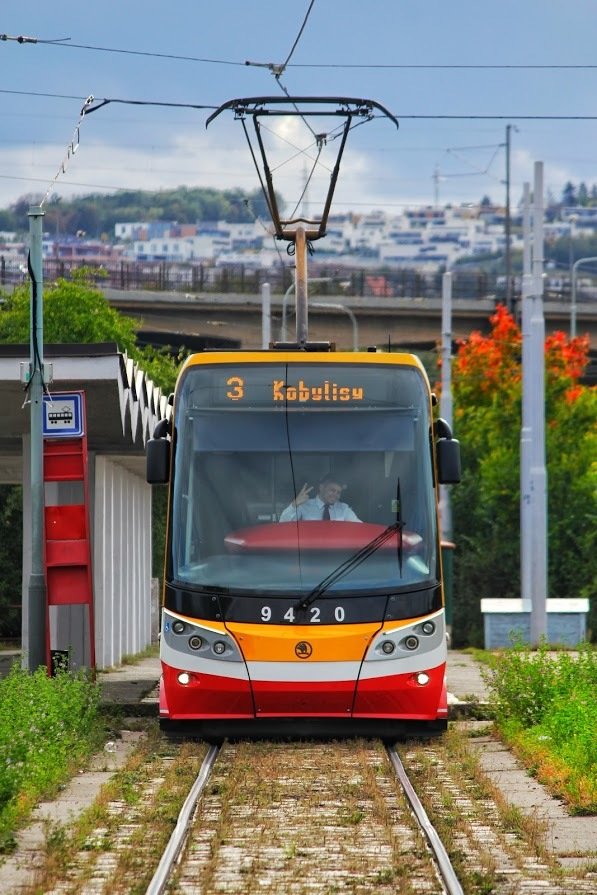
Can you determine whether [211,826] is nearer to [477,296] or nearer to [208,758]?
[208,758]

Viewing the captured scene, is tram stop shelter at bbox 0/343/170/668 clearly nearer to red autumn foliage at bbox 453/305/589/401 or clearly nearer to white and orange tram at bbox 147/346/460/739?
white and orange tram at bbox 147/346/460/739

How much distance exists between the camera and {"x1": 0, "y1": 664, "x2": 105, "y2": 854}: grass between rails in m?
10.8

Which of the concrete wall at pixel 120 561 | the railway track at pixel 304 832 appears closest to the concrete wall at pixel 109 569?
the concrete wall at pixel 120 561

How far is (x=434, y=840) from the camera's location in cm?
961

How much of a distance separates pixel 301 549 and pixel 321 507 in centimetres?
44

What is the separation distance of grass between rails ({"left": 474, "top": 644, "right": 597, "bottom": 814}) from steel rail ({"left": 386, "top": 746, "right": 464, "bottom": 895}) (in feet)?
3.10

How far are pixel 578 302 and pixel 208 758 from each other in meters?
69.5

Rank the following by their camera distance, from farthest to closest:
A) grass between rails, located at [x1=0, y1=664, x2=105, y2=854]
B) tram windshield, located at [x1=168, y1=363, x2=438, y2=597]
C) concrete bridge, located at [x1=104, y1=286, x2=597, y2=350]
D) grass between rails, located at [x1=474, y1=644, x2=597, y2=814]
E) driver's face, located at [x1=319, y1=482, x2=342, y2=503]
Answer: concrete bridge, located at [x1=104, y1=286, x2=597, y2=350]
driver's face, located at [x1=319, y1=482, x2=342, y2=503]
tram windshield, located at [x1=168, y1=363, x2=438, y2=597]
grass between rails, located at [x1=474, y1=644, x2=597, y2=814]
grass between rails, located at [x1=0, y1=664, x2=105, y2=854]

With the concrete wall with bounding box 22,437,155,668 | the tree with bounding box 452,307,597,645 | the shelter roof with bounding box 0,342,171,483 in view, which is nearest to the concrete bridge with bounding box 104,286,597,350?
the tree with bounding box 452,307,597,645

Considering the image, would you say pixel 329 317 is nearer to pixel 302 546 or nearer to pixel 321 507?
pixel 321 507

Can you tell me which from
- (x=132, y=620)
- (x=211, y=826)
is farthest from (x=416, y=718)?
(x=132, y=620)

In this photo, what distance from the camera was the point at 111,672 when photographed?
2470 centimetres

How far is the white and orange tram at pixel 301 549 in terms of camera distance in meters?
14.5

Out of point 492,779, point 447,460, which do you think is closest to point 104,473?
point 447,460
